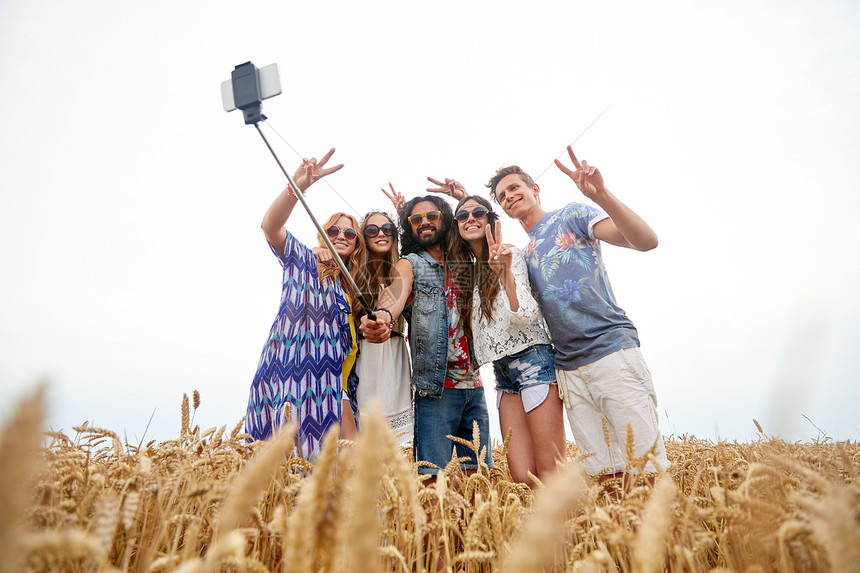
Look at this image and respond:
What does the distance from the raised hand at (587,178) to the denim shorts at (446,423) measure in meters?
1.85

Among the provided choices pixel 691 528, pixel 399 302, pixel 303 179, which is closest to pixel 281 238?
pixel 303 179

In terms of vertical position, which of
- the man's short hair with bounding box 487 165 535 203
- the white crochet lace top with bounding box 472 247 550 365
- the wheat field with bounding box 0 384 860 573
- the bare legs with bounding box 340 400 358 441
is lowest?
the wheat field with bounding box 0 384 860 573

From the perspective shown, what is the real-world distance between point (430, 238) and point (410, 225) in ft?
1.00

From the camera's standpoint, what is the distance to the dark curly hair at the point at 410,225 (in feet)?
15.5

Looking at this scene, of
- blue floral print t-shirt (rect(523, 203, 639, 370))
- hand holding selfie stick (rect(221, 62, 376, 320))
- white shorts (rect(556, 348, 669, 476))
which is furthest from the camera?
blue floral print t-shirt (rect(523, 203, 639, 370))

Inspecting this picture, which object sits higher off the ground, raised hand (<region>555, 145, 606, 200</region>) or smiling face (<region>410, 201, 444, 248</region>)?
smiling face (<region>410, 201, 444, 248</region>)

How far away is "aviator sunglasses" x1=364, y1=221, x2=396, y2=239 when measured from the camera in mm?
4535

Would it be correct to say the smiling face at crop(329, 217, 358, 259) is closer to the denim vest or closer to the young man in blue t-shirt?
the denim vest

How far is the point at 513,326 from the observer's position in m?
3.69

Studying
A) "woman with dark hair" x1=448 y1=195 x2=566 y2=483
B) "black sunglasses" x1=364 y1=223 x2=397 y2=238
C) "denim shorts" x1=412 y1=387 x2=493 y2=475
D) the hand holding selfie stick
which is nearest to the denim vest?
"denim shorts" x1=412 y1=387 x2=493 y2=475

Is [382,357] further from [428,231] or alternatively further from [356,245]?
[428,231]

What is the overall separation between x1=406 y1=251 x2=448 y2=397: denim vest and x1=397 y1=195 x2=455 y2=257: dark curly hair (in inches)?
17.3

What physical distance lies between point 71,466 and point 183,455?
0.35 m

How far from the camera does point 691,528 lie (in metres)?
1.29
